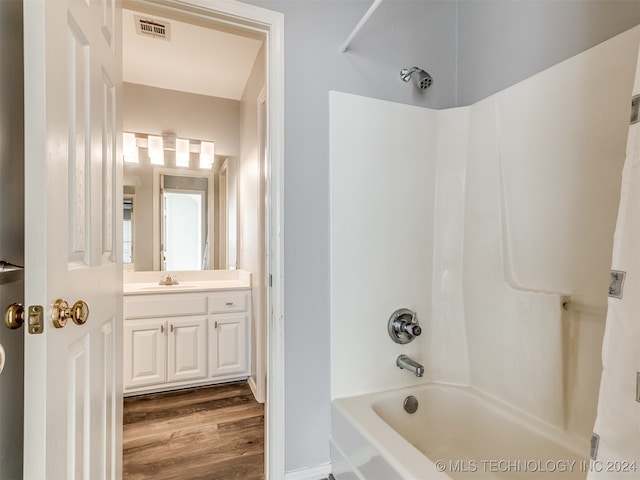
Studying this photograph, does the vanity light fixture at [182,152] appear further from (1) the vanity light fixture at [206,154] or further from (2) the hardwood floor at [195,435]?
(2) the hardwood floor at [195,435]

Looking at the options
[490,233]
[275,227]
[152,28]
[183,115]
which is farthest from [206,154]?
[490,233]

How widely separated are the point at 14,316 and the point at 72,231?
229mm

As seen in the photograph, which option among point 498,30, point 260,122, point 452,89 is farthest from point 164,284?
point 498,30

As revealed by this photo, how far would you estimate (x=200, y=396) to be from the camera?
2514mm

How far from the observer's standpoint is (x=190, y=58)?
2496 mm

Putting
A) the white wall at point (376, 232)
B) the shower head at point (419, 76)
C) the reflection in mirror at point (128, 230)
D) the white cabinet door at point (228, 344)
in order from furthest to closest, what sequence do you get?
the reflection in mirror at point (128, 230), the white cabinet door at point (228, 344), the shower head at point (419, 76), the white wall at point (376, 232)

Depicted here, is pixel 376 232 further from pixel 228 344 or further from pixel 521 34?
pixel 228 344

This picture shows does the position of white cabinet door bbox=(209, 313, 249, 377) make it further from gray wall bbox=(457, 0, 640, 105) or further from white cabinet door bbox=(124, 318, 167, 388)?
gray wall bbox=(457, 0, 640, 105)

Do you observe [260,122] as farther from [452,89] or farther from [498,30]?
[498,30]

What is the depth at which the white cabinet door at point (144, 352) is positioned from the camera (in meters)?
2.40

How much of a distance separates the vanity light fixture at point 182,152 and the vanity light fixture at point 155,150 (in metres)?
0.14

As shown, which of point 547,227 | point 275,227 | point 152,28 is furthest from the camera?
point 152,28

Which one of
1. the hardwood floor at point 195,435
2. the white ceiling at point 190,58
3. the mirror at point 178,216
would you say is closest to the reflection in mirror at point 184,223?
the mirror at point 178,216

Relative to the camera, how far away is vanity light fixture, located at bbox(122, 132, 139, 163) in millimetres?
2850
